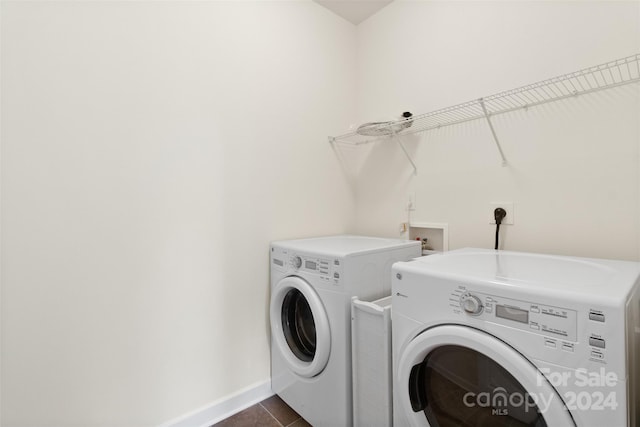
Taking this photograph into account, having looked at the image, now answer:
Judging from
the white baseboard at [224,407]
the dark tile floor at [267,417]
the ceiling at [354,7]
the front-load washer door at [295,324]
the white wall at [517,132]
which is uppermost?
the ceiling at [354,7]

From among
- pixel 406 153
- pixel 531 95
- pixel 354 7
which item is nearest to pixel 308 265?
pixel 406 153

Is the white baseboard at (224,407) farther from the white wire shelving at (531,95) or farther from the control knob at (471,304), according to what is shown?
the white wire shelving at (531,95)

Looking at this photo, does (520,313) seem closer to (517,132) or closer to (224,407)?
(517,132)

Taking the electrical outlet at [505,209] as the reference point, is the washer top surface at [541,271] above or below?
below

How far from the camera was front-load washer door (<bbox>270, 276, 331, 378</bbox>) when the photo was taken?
147cm

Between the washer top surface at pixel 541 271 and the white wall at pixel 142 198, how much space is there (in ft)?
3.53

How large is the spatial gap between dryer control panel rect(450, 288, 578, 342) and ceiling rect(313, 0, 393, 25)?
2.09 metres

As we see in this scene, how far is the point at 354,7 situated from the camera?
2123 mm

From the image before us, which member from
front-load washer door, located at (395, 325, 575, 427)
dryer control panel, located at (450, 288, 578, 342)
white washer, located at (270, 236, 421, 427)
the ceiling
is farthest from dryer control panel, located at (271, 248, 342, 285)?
the ceiling

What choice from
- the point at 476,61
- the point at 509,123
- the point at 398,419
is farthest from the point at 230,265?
the point at 476,61

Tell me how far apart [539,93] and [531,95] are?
31mm

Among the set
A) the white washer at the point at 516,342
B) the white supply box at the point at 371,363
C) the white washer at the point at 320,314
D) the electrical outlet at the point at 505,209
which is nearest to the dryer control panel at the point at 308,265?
the white washer at the point at 320,314

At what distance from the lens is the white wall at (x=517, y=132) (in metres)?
1.20

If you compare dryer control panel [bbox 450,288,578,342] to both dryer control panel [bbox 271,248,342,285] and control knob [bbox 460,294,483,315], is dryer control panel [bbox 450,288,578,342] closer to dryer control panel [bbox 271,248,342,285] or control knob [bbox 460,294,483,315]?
control knob [bbox 460,294,483,315]
